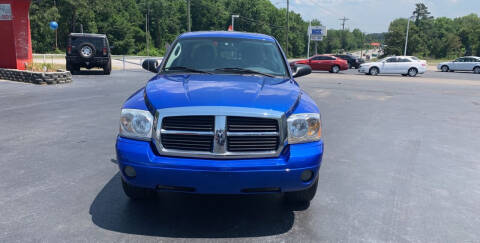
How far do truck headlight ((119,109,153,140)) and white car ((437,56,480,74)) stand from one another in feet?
124

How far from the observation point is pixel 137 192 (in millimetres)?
3668

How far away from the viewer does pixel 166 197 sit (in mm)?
4000

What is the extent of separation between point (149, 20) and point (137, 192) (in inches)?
3668

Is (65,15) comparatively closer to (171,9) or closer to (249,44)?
(171,9)

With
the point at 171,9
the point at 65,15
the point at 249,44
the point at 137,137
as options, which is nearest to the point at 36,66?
the point at 249,44

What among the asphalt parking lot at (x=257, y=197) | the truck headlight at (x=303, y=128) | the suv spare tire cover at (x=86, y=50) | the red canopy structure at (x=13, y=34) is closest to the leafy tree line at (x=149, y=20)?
the suv spare tire cover at (x=86, y=50)

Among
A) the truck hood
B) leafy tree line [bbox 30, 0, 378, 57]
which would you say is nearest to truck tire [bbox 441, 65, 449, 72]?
the truck hood

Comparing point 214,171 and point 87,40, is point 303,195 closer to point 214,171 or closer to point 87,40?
point 214,171

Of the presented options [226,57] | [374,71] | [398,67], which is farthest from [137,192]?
[398,67]

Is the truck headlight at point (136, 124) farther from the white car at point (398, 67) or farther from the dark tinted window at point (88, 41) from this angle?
the white car at point (398, 67)

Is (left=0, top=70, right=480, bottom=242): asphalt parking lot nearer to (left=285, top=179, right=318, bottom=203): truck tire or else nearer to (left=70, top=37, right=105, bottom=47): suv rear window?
(left=285, top=179, right=318, bottom=203): truck tire

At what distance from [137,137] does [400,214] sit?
104 inches

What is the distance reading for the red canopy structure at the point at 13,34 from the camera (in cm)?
1482

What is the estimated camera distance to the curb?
1387 centimetres
